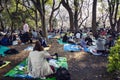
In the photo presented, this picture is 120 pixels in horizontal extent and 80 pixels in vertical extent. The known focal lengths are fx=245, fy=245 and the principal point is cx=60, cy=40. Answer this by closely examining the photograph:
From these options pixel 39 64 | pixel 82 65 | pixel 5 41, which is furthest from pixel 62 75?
pixel 5 41

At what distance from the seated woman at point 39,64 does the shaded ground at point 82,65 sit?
1.03m

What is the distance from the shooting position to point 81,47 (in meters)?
16.1

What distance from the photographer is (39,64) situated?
30.6ft

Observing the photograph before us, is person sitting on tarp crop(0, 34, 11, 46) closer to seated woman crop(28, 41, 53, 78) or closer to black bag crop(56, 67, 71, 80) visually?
seated woman crop(28, 41, 53, 78)

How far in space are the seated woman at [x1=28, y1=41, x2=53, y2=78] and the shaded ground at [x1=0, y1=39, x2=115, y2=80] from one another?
103 centimetres

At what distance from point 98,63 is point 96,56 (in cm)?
156

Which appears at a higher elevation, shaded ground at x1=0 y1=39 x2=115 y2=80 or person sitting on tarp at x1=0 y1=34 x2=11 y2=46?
person sitting on tarp at x1=0 y1=34 x2=11 y2=46

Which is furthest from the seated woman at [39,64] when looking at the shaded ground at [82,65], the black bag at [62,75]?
the shaded ground at [82,65]

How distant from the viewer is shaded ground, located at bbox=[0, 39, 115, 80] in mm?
9867

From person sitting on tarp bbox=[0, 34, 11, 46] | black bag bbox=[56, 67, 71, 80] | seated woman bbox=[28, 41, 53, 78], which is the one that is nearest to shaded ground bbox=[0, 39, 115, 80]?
black bag bbox=[56, 67, 71, 80]

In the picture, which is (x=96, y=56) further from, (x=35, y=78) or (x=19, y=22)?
(x=19, y=22)

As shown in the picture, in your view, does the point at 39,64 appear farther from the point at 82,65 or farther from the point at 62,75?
the point at 82,65

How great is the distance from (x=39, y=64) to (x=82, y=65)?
2.96 m

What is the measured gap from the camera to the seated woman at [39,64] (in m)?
9.22
